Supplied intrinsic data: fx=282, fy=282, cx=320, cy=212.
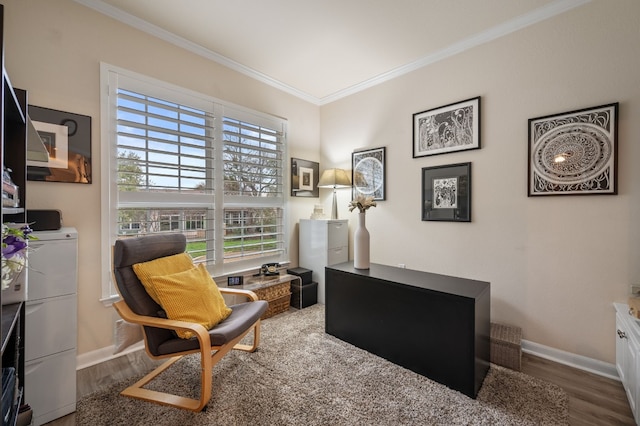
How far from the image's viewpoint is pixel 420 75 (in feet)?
9.84

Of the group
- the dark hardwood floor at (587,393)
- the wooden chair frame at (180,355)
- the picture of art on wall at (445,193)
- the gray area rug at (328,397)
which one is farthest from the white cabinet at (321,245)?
the dark hardwood floor at (587,393)

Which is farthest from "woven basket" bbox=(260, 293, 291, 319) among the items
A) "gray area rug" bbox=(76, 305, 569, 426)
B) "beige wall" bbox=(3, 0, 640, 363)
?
"beige wall" bbox=(3, 0, 640, 363)

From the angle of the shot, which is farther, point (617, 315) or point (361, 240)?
point (361, 240)

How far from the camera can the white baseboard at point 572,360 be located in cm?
202

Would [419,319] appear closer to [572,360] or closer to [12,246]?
[572,360]

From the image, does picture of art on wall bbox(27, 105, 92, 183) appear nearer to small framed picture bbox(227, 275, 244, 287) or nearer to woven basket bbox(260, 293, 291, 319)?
small framed picture bbox(227, 275, 244, 287)

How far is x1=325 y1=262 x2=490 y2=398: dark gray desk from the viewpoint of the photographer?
1.77 meters

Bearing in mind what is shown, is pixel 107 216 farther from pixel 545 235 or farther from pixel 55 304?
pixel 545 235

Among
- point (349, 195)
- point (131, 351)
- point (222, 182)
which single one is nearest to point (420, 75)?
point (349, 195)

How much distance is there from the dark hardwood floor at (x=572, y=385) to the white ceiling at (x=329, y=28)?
2740 millimetres

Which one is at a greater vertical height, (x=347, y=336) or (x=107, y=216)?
(x=107, y=216)

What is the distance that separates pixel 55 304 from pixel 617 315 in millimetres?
3581

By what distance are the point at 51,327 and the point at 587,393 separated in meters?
3.33

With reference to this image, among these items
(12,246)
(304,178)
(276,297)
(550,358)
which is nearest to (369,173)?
(304,178)
